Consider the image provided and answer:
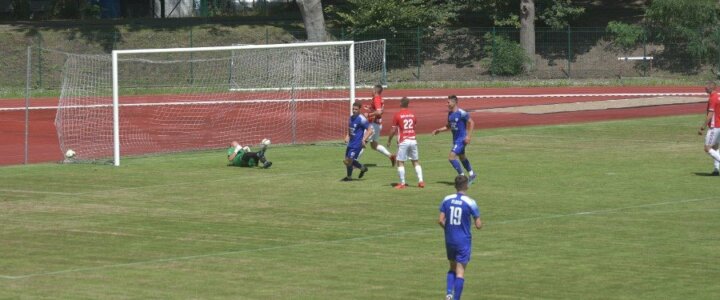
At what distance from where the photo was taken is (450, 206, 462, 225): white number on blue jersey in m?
15.9

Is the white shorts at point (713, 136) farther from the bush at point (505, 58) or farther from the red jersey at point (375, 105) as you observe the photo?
the bush at point (505, 58)

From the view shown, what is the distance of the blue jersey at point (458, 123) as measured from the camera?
90.6 ft

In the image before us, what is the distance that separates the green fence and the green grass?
97.5ft

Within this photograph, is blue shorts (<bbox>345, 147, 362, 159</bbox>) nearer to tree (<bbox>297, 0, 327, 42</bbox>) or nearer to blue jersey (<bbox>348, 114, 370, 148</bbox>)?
blue jersey (<bbox>348, 114, 370, 148</bbox>)

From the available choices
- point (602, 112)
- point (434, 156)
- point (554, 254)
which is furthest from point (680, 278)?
point (602, 112)

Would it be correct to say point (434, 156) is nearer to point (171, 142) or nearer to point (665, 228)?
point (171, 142)

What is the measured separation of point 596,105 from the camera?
165 feet

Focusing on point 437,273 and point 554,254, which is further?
point 554,254

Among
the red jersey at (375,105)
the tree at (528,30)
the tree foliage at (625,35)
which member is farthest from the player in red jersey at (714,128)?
the tree foliage at (625,35)

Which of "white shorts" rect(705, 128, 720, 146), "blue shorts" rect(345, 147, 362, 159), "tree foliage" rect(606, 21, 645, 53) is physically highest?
"tree foliage" rect(606, 21, 645, 53)

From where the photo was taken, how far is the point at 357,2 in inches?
2653

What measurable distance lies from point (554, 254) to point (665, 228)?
130 inches

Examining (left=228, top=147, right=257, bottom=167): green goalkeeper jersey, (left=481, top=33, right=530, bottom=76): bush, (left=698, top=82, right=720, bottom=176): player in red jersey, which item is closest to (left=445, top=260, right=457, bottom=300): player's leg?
(left=698, top=82, right=720, bottom=176): player in red jersey

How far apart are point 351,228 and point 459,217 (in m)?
7.26
